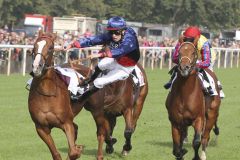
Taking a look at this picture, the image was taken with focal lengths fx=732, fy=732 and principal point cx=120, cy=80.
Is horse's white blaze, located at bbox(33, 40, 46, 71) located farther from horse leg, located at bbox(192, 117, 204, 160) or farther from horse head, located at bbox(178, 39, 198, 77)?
horse leg, located at bbox(192, 117, 204, 160)

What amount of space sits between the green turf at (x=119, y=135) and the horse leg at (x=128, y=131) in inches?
4.2

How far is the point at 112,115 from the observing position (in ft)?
36.2

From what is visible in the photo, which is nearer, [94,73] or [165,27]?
[94,73]

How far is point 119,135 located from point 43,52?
4.49 m

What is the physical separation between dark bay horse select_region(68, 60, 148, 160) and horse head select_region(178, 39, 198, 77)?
1.64 meters

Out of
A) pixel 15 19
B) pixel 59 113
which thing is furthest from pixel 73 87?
pixel 15 19

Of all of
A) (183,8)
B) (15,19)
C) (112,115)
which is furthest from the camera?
(183,8)

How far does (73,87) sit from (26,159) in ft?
4.74

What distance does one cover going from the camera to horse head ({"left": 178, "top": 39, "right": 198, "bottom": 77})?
30.1ft

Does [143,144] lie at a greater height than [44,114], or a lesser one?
lesser

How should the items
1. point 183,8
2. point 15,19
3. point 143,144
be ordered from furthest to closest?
point 183,8
point 15,19
point 143,144

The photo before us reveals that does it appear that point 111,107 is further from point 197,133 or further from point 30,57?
point 30,57

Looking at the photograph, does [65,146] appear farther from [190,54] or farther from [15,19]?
[15,19]

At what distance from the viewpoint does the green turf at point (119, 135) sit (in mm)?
10898
